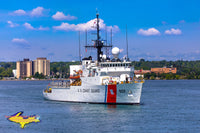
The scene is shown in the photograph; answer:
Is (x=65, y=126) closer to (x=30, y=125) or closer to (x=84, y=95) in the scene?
(x=30, y=125)

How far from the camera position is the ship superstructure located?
4956 centimetres

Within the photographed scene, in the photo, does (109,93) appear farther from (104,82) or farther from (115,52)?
(115,52)

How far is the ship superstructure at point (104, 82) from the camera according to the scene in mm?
49562

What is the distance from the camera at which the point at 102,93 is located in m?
50.9

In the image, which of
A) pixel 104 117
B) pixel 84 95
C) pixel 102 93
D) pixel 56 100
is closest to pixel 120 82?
pixel 102 93

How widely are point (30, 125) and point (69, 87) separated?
1907cm
